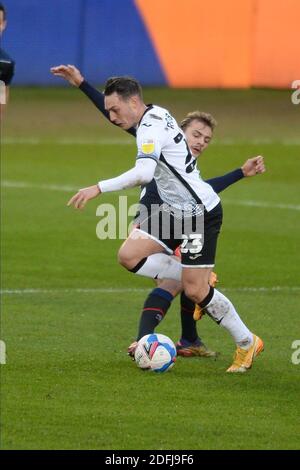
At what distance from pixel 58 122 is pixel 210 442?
24680mm

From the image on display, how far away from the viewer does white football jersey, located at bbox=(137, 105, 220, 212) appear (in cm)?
984

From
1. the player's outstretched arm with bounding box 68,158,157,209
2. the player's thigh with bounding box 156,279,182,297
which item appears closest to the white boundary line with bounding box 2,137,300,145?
the player's thigh with bounding box 156,279,182,297

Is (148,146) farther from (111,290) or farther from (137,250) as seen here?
(111,290)

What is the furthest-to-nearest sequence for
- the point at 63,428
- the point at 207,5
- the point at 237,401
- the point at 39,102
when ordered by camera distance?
the point at 207,5, the point at 39,102, the point at 237,401, the point at 63,428

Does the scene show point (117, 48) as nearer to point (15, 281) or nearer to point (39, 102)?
point (39, 102)

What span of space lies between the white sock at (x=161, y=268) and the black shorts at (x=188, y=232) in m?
0.10

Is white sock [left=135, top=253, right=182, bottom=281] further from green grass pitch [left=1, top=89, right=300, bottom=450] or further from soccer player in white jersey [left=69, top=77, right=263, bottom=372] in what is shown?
green grass pitch [left=1, top=89, right=300, bottom=450]

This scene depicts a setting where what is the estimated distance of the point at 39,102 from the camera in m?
34.7

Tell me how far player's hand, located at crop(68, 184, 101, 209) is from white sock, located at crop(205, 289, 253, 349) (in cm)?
151

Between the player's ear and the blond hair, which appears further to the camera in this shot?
the blond hair

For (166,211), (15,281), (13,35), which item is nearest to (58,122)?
(13,35)

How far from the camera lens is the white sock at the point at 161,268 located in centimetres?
1048

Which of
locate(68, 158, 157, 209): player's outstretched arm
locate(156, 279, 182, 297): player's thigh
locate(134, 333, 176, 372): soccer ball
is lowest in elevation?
locate(134, 333, 176, 372): soccer ball

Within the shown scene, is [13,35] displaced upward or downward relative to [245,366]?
downward
